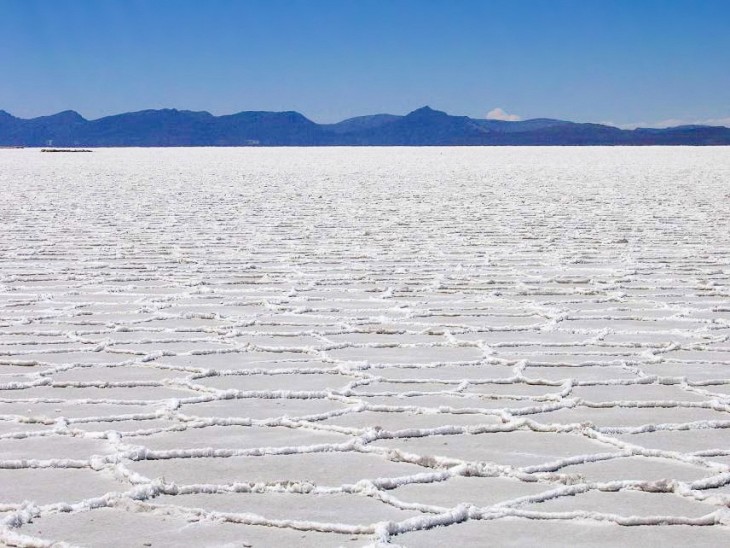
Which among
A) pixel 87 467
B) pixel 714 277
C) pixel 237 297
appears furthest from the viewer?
pixel 714 277

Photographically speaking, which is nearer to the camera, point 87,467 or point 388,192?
point 87,467

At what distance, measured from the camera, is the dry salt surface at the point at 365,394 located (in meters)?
1.75

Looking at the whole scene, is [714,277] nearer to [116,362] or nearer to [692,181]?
[116,362]

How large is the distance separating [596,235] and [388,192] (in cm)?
584

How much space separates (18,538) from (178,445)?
21.7 inches

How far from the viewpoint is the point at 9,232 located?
7031mm

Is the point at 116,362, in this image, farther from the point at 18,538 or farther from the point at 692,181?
the point at 692,181

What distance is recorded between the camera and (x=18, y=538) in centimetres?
163

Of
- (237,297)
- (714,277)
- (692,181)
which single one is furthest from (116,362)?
(692,181)

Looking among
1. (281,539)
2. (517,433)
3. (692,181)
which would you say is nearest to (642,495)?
(517,433)

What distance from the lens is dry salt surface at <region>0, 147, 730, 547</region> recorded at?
1753 mm

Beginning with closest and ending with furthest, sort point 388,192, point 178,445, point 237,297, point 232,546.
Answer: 1. point 232,546
2. point 178,445
3. point 237,297
4. point 388,192

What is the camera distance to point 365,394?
260 cm

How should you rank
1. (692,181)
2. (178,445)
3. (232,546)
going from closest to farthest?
(232,546) < (178,445) < (692,181)
